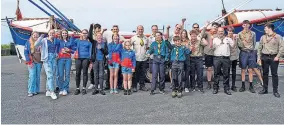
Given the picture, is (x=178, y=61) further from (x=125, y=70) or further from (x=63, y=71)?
(x=63, y=71)

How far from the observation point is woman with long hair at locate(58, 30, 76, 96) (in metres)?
7.15

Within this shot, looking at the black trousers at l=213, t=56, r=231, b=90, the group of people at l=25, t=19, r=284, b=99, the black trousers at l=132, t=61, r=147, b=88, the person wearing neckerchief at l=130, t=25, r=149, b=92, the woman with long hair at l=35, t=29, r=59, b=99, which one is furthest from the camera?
the black trousers at l=132, t=61, r=147, b=88

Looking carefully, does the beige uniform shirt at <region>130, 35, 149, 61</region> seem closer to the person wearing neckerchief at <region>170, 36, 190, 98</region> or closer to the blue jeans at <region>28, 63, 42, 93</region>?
the person wearing neckerchief at <region>170, 36, 190, 98</region>

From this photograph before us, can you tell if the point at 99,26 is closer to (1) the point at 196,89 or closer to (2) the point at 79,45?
(2) the point at 79,45

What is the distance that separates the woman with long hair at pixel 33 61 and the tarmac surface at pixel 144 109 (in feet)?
0.85

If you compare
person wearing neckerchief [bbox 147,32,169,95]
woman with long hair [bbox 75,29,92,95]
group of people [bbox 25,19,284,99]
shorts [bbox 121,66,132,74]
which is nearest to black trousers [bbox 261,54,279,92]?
group of people [bbox 25,19,284,99]

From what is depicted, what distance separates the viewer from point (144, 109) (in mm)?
5633

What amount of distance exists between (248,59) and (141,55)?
2638 millimetres

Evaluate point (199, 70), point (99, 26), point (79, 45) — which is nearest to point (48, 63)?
point (79, 45)

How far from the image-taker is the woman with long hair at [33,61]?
6969mm

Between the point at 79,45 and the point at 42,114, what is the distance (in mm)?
2320

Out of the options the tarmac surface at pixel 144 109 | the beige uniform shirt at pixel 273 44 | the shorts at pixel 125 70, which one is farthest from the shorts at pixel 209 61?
the shorts at pixel 125 70

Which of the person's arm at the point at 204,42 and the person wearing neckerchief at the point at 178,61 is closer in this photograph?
the person wearing neckerchief at the point at 178,61

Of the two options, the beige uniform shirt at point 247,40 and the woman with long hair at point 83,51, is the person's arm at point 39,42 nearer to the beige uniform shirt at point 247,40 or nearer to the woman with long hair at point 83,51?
the woman with long hair at point 83,51
